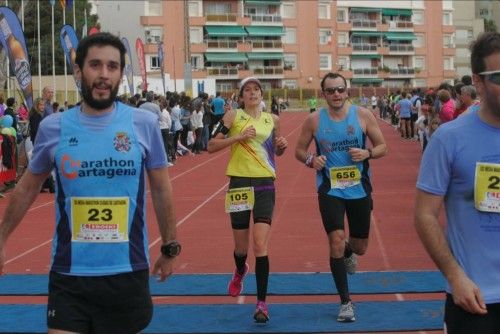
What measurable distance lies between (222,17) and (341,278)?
8456cm

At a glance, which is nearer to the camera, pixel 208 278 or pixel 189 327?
pixel 189 327

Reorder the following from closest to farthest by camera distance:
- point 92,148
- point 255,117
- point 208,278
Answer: point 92,148 → point 255,117 → point 208,278

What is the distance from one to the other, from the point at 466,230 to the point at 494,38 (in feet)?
2.71

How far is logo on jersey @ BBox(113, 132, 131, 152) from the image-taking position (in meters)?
4.33

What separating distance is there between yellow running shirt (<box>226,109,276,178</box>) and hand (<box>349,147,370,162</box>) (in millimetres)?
776

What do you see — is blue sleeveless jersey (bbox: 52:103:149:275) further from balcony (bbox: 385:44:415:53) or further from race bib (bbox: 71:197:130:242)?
balcony (bbox: 385:44:415:53)

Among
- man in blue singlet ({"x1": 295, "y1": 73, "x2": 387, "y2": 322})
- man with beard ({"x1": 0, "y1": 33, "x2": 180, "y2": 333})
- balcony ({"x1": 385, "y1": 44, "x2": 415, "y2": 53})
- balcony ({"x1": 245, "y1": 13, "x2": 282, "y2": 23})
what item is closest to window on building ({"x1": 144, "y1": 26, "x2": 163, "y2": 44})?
balcony ({"x1": 245, "y1": 13, "x2": 282, "y2": 23})

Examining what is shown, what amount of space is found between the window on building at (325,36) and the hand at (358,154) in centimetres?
8976

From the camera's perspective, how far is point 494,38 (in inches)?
148

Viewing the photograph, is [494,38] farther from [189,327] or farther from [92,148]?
[189,327]

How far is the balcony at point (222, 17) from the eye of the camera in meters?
89.9

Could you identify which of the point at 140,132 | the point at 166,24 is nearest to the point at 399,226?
the point at 140,132

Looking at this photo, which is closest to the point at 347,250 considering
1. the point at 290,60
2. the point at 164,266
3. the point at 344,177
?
the point at 344,177

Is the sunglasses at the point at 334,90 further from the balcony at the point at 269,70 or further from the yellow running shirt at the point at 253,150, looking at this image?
the balcony at the point at 269,70
